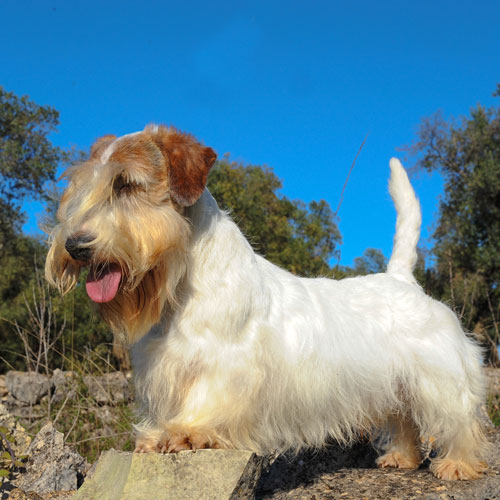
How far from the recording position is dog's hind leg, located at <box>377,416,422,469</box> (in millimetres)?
4797

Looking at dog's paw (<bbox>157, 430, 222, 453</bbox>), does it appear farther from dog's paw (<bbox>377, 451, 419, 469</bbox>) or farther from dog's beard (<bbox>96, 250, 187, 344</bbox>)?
dog's paw (<bbox>377, 451, 419, 469</bbox>)

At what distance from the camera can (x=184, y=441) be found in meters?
3.11

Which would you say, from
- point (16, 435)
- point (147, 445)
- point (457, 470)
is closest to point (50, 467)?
point (16, 435)

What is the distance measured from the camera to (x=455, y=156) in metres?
19.1

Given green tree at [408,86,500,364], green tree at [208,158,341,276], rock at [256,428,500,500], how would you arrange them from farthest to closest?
green tree at [208,158,341,276]
green tree at [408,86,500,364]
rock at [256,428,500,500]

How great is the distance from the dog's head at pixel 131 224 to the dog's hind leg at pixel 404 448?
260 cm

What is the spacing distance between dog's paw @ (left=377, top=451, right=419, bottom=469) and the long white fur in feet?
1.69

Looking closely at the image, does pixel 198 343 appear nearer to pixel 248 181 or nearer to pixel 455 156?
pixel 455 156

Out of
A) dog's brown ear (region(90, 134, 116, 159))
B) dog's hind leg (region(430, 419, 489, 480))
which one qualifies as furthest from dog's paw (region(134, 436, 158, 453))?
dog's hind leg (region(430, 419, 489, 480))

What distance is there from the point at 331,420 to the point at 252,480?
0.79 meters

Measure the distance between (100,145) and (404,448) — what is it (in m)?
3.47

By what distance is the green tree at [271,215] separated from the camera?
2342 centimetres

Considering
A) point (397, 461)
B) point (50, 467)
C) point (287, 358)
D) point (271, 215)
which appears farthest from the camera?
point (271, 215)

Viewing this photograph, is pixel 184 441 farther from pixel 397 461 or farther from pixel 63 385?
pixel 63 385
